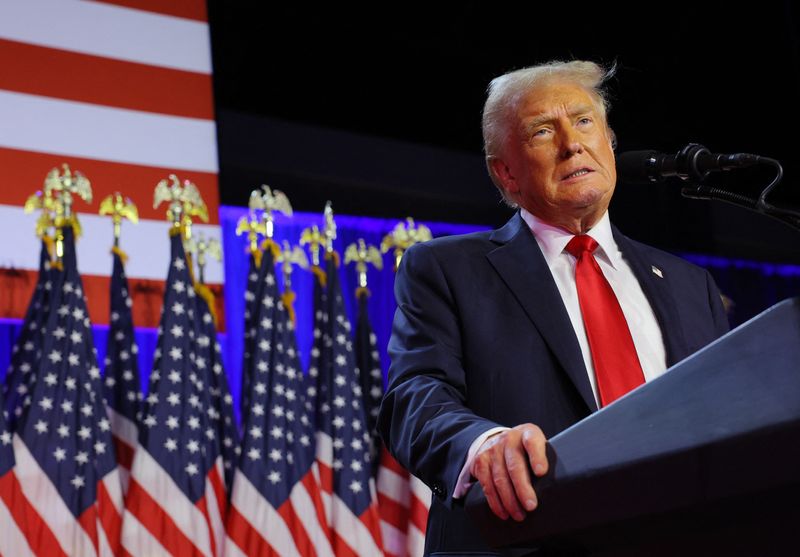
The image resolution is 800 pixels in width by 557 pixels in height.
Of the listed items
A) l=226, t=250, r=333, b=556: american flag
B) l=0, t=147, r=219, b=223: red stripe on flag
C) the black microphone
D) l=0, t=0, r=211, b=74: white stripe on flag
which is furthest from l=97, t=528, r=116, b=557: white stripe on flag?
the black microphone

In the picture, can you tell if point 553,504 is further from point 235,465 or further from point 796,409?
point 235,465

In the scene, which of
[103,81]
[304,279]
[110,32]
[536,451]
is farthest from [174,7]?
[536,451]

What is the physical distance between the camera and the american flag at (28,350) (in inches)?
157

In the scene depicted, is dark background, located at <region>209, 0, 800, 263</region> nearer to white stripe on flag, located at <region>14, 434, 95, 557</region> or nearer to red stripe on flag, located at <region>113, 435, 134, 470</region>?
red stripe on flag, located at <region>113, 435, 134, 470</region>

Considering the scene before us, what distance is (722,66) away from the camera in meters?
6.40

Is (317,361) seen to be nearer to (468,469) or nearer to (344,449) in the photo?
(344,449)

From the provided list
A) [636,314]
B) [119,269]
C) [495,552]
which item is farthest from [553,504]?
[119,269]

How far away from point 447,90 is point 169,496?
3220mm

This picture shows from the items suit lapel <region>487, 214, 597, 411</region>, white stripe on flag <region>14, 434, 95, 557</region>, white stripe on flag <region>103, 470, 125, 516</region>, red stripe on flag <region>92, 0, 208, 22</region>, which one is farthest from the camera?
red stripe on flag <region>92, 0, 208, 22</region>

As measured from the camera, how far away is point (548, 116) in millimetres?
1687

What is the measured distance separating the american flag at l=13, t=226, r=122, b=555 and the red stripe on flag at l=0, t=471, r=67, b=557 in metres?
0.02

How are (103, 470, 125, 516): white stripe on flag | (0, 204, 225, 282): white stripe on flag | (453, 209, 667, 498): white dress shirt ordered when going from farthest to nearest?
(0, 204, 225, 282): white stripe on flag, (103, 470, 125, 516): white stripe on flag, (453, 209, 667, 498): white dress shirt

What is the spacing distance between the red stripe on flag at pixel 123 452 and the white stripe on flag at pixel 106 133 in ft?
4.71

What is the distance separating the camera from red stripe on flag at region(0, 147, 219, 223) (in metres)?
4.46
